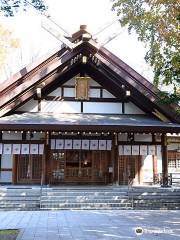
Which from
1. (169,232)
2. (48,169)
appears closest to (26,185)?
(48,169)

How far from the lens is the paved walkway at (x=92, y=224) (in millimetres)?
9859

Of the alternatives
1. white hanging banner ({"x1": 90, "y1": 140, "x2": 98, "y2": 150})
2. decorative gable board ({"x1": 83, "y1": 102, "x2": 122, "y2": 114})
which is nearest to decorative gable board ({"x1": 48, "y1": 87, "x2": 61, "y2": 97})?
decorative gable board ({"x1": 83, "y1": 102, "x2": 122, "y2": 114})

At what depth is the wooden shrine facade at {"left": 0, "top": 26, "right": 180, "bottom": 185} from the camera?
61.7 ft

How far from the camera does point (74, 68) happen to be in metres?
20.7

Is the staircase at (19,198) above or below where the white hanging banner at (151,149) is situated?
below

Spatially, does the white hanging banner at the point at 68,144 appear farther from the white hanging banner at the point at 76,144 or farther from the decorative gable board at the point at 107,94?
the decorative gable board at the point at 107,94

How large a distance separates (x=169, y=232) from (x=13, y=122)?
10258 mm

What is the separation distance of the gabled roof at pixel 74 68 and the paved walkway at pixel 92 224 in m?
6.56

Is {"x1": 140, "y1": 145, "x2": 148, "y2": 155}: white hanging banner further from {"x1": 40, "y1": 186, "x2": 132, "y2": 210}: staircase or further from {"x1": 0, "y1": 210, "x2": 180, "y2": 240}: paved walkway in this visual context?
{"x1": 0, "y1": 210, "x2": 180, "y2": 240}: paved walkway

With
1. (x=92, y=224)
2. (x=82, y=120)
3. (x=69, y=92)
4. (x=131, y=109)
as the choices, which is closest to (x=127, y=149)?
(x=131, y=109)

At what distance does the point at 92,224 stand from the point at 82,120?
811 cm

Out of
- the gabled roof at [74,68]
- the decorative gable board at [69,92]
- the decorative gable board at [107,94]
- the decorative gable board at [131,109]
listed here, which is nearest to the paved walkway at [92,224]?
the gabled roof at [74,68]

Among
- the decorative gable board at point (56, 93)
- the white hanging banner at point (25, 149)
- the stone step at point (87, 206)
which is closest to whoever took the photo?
the stone step at point (87, 206)

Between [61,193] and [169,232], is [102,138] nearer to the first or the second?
[61,193]
